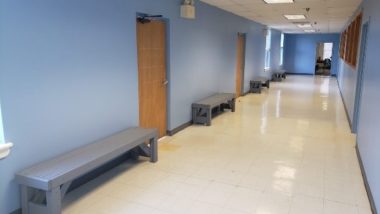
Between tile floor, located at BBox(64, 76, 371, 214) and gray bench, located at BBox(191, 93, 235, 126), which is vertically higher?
gray bench, located at BBox(191, 93, 235, 126)

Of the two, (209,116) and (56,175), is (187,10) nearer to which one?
(209,116)

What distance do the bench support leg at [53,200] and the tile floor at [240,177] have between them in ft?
1.07

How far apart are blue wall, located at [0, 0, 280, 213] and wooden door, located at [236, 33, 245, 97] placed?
4152 mm

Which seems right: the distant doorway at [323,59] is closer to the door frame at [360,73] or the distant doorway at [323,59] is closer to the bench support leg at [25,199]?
the door frame at [360,73]

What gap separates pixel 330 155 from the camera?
4270 mm

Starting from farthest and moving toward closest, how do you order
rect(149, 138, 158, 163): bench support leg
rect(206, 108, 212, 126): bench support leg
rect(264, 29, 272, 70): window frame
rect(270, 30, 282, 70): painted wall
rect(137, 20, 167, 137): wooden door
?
rect(270, 30, 282, 70): painted wall, rect(264, 29, 272, 70): window frame, rect(206, 108, 212, 126): bench support leg, rect(137, 20, 167, 137): wooden door, rect(149, 138, 158, 163): bench support leg

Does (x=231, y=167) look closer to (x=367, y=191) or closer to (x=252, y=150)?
(x=252, y=150)

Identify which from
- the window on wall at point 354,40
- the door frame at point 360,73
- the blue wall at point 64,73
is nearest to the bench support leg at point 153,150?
the blue wall at point 64,73

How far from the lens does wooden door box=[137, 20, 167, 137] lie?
171 inches

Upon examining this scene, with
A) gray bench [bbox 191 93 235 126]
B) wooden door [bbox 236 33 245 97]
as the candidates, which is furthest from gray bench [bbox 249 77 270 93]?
→ gray bench [bbox 191 93 235 126]

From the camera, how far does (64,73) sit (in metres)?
2.96

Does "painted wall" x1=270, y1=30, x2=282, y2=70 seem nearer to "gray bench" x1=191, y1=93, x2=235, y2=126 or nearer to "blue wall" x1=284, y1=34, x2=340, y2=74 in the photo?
"blue wall" x1=284, y1=34, x2=340, y2=74

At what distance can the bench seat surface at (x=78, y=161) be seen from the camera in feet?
8.05

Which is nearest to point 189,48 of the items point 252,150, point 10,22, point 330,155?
point 252,150
